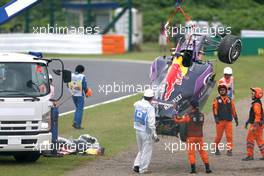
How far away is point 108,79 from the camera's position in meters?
37.0

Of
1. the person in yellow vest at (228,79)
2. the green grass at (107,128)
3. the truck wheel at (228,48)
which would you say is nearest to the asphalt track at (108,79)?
the green grass at (107,128)

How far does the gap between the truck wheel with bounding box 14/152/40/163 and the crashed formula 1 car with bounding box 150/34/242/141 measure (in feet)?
9.35

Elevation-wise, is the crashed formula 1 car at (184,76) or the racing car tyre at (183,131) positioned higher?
the crashed formula 1 car at (184,76)

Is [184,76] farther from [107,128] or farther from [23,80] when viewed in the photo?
[107,128]

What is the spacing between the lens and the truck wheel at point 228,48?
17234mm

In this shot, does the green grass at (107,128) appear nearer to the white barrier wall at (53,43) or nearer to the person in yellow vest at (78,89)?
the person in yellow vest at (78,89)

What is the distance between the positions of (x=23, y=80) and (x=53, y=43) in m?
32.5

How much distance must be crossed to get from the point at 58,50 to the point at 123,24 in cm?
1039

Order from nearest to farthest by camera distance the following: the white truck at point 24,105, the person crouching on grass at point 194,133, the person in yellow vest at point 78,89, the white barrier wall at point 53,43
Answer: the person crouching on grass at point 194,133 < the white truck at point 24,105 < the person in yellow vest at point 78,89 < the white barrier wall at point 53,43

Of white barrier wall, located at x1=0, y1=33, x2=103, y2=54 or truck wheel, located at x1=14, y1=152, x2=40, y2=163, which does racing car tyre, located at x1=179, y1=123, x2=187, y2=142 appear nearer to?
truck wheel, located at x1=14, y1=152, x2=40, y2=163

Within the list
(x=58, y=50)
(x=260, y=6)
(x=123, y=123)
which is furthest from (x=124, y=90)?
(x=260, y=6)

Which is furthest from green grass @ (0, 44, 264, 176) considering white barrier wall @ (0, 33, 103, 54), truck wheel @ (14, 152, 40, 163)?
white barrier wall @ (0, 33, 103, 54)

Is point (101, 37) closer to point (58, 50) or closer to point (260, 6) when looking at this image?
point (58, 50)

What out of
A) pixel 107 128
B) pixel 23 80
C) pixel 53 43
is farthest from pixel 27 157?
pixel 53 43
